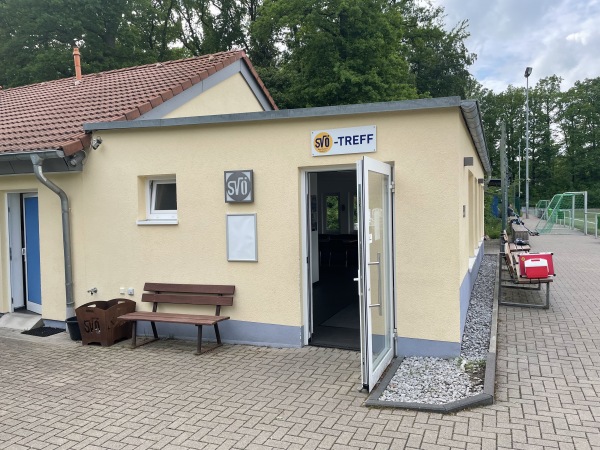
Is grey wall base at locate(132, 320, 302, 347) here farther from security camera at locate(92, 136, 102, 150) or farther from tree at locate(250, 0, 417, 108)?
tree at locate(250, 0, 417, 108)

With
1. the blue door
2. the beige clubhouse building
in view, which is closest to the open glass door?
the beige clubhouse building

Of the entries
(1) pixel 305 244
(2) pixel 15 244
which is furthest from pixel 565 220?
(2) pixel 15 244

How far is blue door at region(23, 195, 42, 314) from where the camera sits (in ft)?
27.6

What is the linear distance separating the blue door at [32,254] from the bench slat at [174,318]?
2.58 m

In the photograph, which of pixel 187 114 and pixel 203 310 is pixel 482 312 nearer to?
pixel 203 310

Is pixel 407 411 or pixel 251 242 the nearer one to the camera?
pixel 407 411

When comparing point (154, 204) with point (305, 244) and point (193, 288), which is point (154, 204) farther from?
point (305, 244)

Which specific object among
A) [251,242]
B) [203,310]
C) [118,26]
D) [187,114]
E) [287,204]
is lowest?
[203,310]

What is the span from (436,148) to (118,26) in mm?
25677

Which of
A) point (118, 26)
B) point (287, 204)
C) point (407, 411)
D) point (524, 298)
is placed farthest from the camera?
point (118, 26)

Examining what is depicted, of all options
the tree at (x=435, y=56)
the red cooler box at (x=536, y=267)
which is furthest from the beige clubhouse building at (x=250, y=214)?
the tree at (x=435, y=56)

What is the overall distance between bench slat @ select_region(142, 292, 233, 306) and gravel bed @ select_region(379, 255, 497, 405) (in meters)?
2.53

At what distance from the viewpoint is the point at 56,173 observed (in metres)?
7.81

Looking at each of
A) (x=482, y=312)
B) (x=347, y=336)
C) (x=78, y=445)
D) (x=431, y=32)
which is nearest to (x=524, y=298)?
(x=482, y=312)
